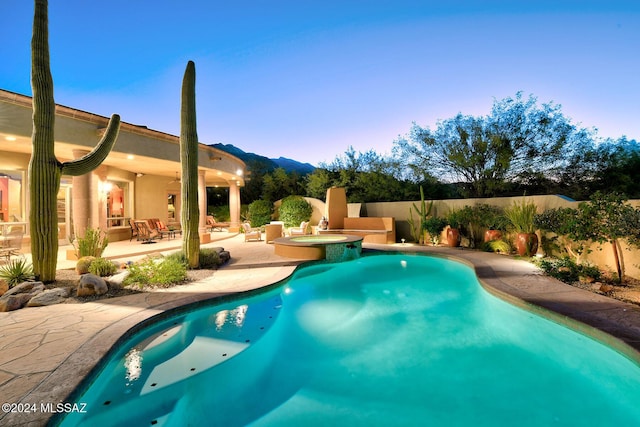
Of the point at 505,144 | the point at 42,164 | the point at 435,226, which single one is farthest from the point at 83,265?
the point at 505,144

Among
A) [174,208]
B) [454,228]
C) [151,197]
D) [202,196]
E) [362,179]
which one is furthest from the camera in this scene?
[174,208]

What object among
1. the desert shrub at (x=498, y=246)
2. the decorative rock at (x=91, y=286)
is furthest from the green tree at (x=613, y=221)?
the decorative rock at (x=91, y=286)

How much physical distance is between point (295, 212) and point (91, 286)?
40.1 ft

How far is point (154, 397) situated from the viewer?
2893mm

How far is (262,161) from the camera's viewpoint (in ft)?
124

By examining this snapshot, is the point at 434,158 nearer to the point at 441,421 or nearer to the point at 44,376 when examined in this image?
the point at 441,421

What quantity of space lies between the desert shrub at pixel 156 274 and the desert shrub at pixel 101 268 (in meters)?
0.77

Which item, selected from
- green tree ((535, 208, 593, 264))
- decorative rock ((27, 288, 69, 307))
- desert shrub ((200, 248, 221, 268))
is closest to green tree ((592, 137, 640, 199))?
green tree ((535, 208, 593, 264))

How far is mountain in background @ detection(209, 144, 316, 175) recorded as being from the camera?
112ft

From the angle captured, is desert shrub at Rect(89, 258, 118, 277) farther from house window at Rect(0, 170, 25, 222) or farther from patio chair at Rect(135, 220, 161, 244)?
house window at Rect(0, 170, 25, 222)

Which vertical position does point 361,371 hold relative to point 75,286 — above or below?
below

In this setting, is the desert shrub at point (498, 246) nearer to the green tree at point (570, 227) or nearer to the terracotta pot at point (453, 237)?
the terracotta pot at point (453, 237)

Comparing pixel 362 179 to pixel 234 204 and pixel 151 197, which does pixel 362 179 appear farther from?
pixel 151 197

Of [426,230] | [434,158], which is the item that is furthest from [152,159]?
[434,158]
